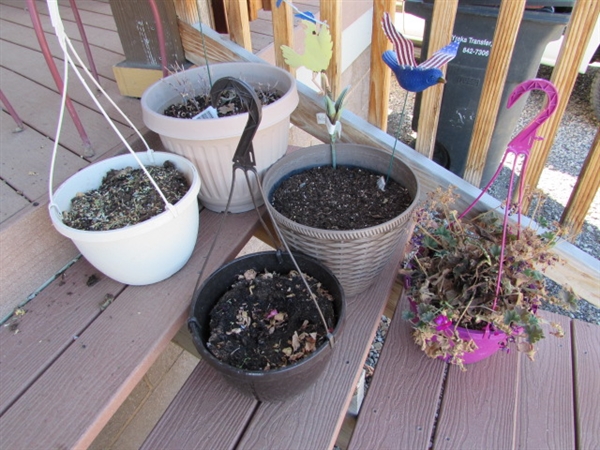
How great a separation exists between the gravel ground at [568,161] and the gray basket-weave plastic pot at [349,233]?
1222mm

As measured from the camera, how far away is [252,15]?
1.96m

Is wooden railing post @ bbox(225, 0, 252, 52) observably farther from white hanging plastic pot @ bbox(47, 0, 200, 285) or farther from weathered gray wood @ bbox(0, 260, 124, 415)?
weathered gray wood @ bbox(0, 260, 124, 415)

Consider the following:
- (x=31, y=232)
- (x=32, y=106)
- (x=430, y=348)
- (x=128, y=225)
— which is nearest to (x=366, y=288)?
(x=430, y=348)

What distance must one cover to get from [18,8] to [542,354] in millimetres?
3007

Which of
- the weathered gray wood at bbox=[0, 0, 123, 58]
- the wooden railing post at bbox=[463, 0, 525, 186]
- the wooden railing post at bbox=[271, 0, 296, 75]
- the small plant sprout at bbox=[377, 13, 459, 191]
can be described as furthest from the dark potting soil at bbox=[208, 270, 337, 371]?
the weathered gray wood at bbox=[0, 0, 123, 58]

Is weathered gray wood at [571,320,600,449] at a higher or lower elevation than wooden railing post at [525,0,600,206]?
lower

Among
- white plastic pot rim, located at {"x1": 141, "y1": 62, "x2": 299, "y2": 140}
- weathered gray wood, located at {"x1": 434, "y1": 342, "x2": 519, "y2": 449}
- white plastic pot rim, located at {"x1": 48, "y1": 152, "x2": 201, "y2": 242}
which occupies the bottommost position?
weathered gray wood, located at {"x1": 434, "y1": 342, "x2": 519, "y2": 449}

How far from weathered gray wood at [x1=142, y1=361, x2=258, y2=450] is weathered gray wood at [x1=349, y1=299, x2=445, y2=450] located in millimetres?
269

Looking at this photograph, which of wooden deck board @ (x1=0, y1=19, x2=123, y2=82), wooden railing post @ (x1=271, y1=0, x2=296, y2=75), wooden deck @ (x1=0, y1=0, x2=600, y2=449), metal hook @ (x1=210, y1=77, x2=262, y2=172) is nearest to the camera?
metal hook @ (x1=210, y1=77, x2=262, y2=172)

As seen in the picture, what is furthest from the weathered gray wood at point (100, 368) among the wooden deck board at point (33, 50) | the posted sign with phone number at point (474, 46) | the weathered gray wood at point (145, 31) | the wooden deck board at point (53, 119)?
the posted sign with phone number at point (474, 46)

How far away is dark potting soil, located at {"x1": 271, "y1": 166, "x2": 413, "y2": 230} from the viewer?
1022mm

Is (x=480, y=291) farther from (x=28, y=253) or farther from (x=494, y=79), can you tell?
(x=28, y=253)

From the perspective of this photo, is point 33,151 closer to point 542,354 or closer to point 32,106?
Answer: point 32,106

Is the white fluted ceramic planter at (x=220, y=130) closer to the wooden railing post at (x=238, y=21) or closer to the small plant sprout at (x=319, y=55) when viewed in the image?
the small plant sprout at (x=319, y=55)
